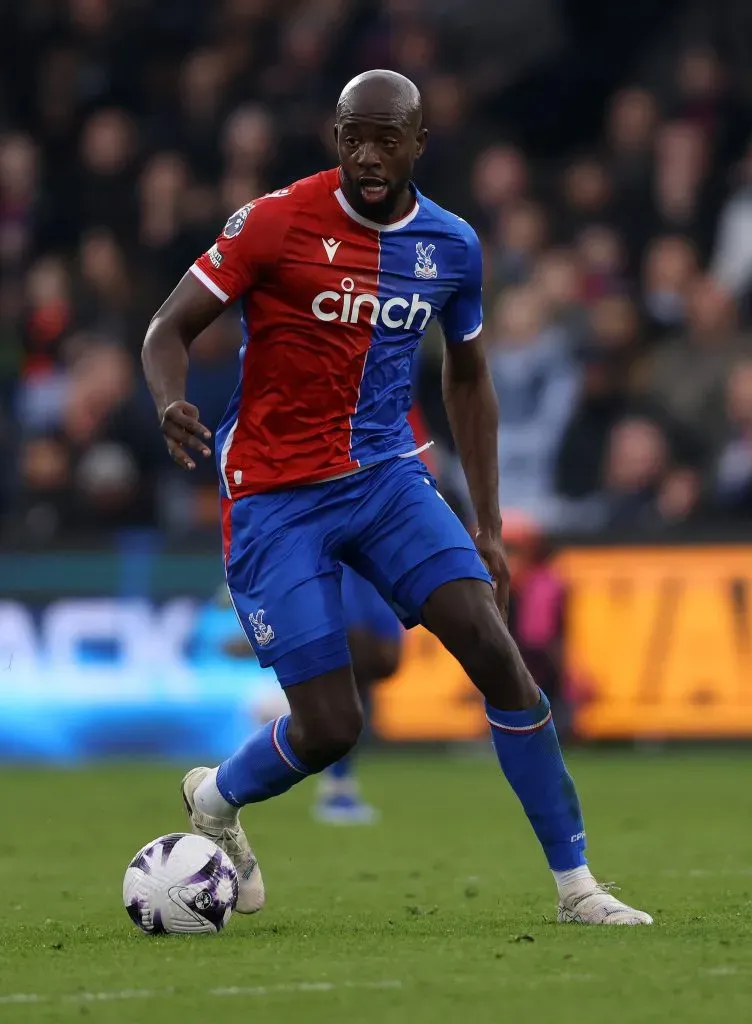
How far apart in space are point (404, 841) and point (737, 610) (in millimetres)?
4791

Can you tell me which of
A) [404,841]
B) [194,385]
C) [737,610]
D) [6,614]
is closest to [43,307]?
[194,385]

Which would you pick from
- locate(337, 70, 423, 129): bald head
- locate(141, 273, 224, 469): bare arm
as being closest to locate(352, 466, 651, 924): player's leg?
locate(141, 273, 224, 469): bare arm

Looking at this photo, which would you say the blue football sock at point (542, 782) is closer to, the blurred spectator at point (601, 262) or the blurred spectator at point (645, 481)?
the blurred spectator at point (645, 481)

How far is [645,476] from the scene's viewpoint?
47.3ft

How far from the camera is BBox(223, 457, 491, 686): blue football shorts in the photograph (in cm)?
646

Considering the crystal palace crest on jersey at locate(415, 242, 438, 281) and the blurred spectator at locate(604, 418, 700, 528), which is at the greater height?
the crystal palace crest on jersey at locate(415, 242, 438, 281)

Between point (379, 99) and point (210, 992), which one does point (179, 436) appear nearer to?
point (379, 99)

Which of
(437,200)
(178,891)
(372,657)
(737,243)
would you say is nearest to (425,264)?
(178,891)

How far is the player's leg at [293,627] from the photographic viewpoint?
21.3 ft

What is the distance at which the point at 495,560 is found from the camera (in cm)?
689

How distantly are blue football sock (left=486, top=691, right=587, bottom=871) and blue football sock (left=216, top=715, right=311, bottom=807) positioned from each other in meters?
0.67

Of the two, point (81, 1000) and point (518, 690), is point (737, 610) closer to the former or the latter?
point (518, 690)

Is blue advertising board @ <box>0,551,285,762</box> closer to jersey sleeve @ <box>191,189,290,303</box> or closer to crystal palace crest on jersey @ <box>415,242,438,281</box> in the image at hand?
crystal palace crest on jersey @ <box>415,242,438,281</box>

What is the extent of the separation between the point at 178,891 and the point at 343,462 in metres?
1.41
